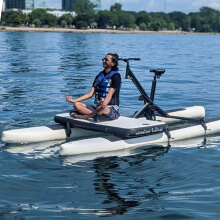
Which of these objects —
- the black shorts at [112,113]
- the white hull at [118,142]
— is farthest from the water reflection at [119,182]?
the black shorts at [112,113]

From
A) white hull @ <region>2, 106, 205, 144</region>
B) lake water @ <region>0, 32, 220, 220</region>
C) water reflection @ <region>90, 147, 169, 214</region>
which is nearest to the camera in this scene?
lake water @ <region>0, 32, 220, 220</region>

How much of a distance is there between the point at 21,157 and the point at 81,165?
45.0 inches

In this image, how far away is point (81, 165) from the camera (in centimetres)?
834

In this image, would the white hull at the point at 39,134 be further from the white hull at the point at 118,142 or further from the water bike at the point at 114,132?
the white hull at the point at 118,142

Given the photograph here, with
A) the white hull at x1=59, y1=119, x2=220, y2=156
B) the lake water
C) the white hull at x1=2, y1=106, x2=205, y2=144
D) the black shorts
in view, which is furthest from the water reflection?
the white hull at x1=2, y1=106, x2=205, y2=144

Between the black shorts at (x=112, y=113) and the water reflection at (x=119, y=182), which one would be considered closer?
the water reflection at (x=119, y=182)

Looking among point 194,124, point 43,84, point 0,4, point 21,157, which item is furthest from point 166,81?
point 0,4

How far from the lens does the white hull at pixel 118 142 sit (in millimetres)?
8703

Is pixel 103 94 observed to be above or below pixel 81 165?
above

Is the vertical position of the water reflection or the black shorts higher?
the black shorts

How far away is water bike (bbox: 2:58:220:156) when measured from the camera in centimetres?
899

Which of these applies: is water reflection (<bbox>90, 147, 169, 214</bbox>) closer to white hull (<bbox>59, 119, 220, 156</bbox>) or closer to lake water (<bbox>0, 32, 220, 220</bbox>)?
lake water (<bbox>0, 32, 220, 220</bbox>)

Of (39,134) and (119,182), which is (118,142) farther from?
(119,182)

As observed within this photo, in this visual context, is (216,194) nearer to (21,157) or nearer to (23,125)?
(21,157)
